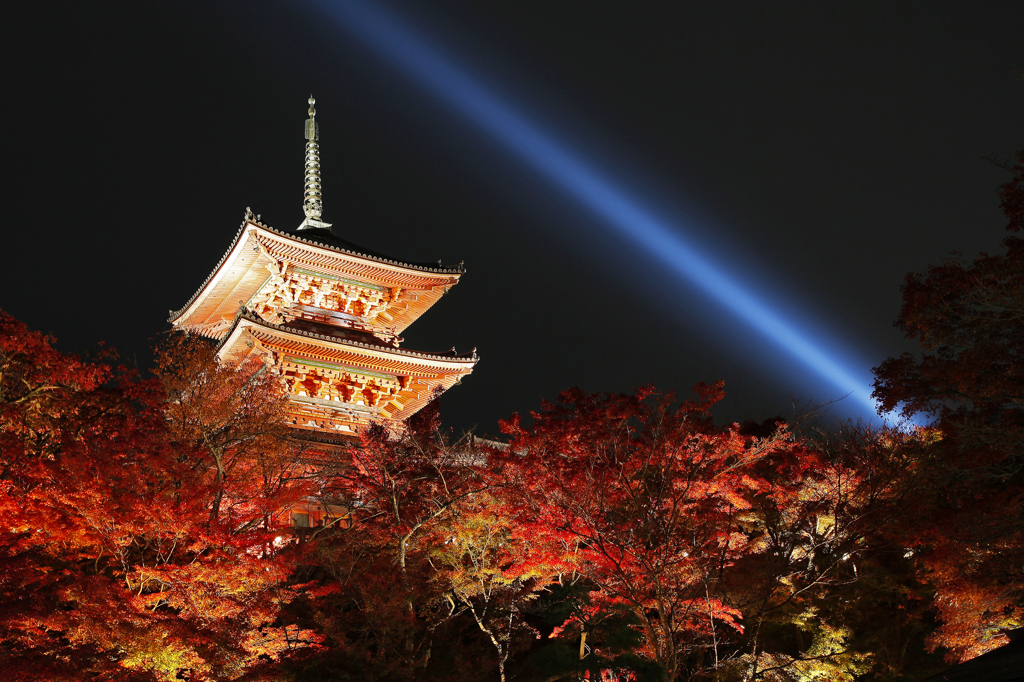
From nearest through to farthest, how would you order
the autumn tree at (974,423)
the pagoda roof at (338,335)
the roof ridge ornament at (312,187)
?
the autumn tree at (974,423) < the pagoda roof at (338,335) < the roof ridge ornament at (312,187)

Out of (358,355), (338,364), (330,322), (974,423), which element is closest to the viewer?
(974,423)

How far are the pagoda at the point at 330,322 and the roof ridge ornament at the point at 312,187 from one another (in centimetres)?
183

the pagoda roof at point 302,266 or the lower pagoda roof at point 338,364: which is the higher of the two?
the pagoda roof at point 302,266

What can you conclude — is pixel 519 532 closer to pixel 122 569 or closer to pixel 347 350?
pixel 122 569

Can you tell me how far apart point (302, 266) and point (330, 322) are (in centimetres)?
177

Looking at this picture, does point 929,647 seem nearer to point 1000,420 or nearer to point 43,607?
point 1000,420

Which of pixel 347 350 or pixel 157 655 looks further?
pixel 347 350

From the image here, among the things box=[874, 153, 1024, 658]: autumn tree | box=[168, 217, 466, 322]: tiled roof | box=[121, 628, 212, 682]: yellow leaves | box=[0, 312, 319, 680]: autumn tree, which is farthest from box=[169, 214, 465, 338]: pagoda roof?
box=[874, 153, 1024, 658]: autumn tree

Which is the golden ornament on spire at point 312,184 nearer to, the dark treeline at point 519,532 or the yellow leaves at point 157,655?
the dark treeline at point 519,532

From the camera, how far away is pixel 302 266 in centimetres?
2312

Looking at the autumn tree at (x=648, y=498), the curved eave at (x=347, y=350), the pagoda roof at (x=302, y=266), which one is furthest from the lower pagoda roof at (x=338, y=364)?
the autumn tree at (x=648, y=498)

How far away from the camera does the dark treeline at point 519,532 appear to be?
10047 millimetres

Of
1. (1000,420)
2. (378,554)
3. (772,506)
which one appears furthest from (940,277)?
(378,554)

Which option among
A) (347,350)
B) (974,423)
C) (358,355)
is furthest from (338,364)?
(974,423)
